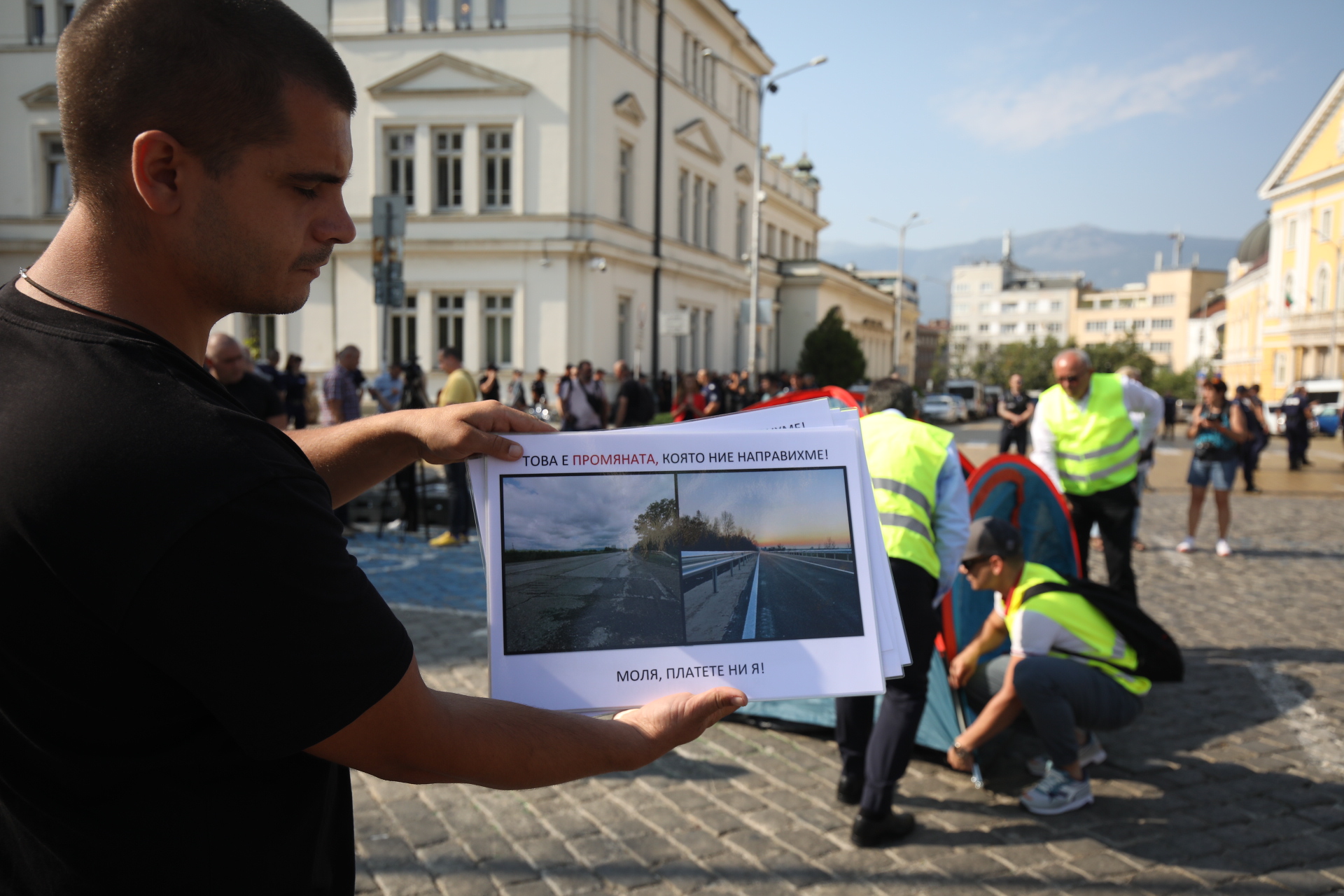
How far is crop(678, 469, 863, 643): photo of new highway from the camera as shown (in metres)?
1.62

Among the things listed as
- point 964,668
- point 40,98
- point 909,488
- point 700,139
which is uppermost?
point 700,139

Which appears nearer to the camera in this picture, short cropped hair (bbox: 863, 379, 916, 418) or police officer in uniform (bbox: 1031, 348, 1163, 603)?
short cropped hair (bbox: 863, 379, 916, 418)

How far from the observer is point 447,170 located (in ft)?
96.5

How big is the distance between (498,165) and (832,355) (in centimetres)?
2258

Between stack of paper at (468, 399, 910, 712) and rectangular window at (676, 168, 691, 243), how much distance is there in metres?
36.4

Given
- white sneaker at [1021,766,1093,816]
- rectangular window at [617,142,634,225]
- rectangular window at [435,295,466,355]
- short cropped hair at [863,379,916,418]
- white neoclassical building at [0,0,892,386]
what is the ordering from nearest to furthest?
white sneaker at [1021,766,1093,816] < short cropped hair at [863,379,916,418] < white neoclassical building at [0,0,892,386] < rectangular window at [435,295,466,355] < rectangular window at [617,142,634,225]

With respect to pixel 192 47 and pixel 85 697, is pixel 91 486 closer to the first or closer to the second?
pixel 85 697

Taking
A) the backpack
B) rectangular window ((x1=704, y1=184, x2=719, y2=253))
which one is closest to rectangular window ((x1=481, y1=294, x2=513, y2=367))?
rectangular window ((x1=704, y1=184, x2=719, y2=253))

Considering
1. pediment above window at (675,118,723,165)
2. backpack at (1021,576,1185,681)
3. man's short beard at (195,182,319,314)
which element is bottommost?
backpack at (1021,576,1185,681)

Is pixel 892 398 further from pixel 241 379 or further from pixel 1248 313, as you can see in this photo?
pixel 1248 313

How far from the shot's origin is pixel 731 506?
5.47 feet

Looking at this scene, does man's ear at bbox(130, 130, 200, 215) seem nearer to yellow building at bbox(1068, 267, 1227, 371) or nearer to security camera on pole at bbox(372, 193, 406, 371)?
security camera on pole at bbox(372, 193, 406, 371)

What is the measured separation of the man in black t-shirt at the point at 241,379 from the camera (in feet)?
24.1


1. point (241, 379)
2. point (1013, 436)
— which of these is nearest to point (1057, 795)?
point (241, 379)
